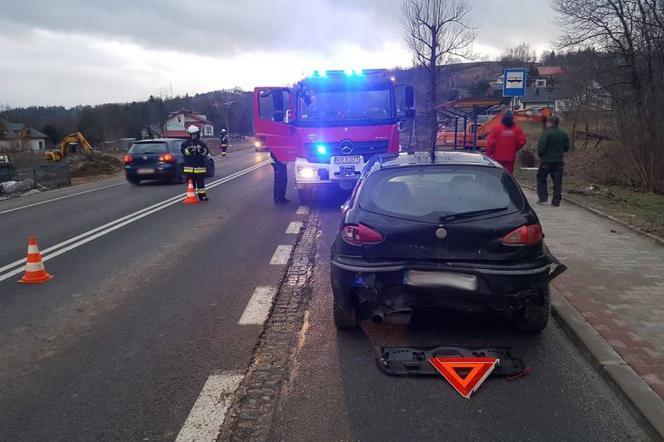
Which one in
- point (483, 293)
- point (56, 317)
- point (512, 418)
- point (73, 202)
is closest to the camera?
point (512, 418)

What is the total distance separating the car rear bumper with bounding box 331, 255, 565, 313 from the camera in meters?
4.02

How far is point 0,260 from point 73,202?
7381 mm

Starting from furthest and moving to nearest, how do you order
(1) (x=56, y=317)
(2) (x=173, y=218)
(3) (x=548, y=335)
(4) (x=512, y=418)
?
(2) (x=173, y=218), (1) (x=56, y=317), (3) (x=548, y=335), (4) (x=512, y=418)


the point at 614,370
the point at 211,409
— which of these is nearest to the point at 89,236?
the point at 211,409

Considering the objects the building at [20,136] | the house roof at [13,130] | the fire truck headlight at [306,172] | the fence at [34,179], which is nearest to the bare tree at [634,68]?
the fire truck headlight at [306,172]

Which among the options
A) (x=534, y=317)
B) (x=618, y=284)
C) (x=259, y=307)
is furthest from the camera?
(x=618, y=284)

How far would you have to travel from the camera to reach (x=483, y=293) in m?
4.02

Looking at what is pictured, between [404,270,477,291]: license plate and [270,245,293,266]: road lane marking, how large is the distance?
3128mm

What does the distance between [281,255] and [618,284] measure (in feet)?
13.5

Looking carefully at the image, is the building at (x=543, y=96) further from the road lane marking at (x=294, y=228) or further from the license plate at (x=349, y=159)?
the road lane marking at (x=294, y=228)

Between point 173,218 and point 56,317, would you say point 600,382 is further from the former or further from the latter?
point 173,218

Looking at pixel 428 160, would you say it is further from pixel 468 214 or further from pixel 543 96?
pixel 543 96

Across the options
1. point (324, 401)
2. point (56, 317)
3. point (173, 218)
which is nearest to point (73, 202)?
point (173, 218)

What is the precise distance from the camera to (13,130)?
72.5 meters
